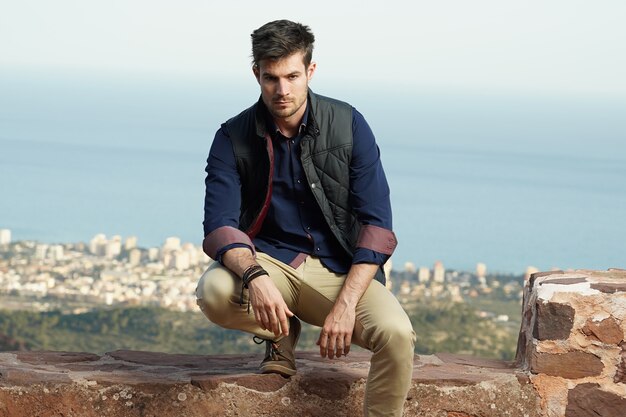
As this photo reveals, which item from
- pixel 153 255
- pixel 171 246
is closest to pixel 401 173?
pixel 153 255

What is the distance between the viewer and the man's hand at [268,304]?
347 centimetres

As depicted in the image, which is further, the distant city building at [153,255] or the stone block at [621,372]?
the distant city building at [153,255]

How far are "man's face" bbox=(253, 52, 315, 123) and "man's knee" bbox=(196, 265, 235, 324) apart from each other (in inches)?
21.5

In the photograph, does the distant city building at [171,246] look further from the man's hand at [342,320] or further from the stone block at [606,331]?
the man's hand at [342,320]

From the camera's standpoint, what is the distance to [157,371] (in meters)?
4.07

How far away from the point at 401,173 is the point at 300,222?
76.8 m

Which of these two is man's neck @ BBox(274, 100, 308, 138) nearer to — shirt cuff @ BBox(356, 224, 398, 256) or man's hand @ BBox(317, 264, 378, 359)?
shirt cuff @ BBox(356, 224, 398, 256)

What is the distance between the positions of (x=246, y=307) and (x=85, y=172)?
7795 centimetres

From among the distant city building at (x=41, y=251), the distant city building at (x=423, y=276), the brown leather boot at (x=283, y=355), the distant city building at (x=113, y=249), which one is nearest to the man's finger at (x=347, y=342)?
the brown leather boot at (x=283, y=355)

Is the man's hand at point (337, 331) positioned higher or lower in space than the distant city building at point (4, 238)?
higher

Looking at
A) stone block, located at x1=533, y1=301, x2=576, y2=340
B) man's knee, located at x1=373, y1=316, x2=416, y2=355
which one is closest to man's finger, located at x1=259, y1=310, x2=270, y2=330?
man's knee, located at x1=373, y1=316, x2=416, y2=355

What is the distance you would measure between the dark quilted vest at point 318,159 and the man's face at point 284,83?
0.30 ft

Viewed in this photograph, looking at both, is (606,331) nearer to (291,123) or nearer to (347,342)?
(347,342)

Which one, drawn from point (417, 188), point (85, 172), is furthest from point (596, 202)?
point (85, 172)
